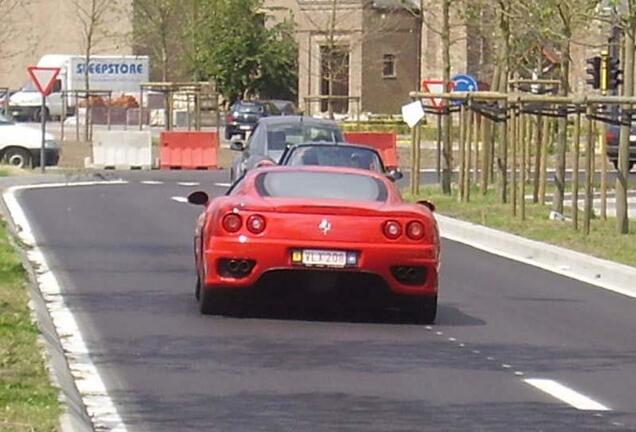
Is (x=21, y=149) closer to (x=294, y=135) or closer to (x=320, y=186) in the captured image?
(x=294, y=135)

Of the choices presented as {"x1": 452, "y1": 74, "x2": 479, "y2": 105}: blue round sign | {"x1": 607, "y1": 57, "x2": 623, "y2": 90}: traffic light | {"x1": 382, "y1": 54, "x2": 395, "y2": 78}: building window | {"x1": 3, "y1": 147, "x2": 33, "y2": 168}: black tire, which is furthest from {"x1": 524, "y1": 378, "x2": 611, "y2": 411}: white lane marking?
{"x1": 382, "y1": 54, "x2": 395, "y2": 78}: building window

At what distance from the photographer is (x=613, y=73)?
3334cm

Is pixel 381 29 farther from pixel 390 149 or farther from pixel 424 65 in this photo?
pixel 390 149

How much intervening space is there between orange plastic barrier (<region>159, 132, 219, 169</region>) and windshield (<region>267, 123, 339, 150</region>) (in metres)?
16.8

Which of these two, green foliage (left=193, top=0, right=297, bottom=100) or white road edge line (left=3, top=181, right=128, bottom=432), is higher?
green foliage (left=193, top=0, right=297, bottom=100)

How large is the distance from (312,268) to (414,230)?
0.89 m

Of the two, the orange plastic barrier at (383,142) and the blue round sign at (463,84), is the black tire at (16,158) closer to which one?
the orange plastic barrier at (383,142)

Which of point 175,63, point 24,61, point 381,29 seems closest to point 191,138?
point 381,29

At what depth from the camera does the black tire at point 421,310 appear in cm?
1428

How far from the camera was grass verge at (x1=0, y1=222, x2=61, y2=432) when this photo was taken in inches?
345

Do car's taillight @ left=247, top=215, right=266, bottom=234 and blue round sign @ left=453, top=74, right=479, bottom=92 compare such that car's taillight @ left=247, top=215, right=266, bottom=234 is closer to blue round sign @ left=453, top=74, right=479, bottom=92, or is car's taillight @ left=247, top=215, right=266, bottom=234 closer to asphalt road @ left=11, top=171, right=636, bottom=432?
asphalt road @ left=11, top=171, right=636, bottom=432

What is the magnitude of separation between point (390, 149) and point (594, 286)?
80.8 ft

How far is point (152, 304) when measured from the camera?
15.0 m

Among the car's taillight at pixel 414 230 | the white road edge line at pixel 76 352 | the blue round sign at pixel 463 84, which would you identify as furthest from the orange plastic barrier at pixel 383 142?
the car's taillight at pixel 414 230
